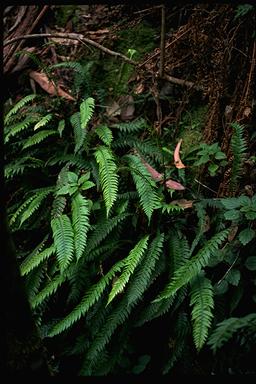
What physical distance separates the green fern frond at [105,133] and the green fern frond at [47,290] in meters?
1.32

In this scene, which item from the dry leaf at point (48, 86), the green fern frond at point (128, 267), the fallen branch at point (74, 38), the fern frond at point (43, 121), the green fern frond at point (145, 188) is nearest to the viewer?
the green fern frond at point (128, 267)

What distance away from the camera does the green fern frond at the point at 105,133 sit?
13.5 feet

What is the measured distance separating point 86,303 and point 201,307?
945mm

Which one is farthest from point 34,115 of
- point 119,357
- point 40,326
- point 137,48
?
point 119,357

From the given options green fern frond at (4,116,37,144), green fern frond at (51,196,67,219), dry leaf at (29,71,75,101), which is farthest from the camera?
dry leaf at (29,71,75,101)

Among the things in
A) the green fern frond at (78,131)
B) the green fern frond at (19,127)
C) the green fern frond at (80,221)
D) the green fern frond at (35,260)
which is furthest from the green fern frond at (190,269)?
the green fern frond at (19,127)

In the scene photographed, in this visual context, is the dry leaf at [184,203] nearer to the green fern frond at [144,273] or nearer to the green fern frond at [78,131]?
the green fern frond at [144,273]

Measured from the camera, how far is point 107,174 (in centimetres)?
380

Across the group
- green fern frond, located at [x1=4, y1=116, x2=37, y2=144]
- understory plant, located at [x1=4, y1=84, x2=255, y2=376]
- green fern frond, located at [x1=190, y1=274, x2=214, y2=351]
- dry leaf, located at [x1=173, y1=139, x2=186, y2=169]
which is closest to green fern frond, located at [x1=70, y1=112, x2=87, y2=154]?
understory plant, located at [x1=4, y1=84, x2=255, y2=376]

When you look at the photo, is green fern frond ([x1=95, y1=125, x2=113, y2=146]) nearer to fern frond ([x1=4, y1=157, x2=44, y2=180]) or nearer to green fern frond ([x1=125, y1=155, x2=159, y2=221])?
green fern frond ([x1=125, y1=155, x2=159, y2=221])

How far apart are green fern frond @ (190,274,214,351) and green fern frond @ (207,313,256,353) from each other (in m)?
0.57

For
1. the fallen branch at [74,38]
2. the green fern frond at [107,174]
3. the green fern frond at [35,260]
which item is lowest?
the green fern frond at [35,260]

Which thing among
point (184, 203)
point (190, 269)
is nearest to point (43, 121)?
point (184, 203)

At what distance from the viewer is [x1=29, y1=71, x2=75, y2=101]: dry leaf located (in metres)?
4.87
